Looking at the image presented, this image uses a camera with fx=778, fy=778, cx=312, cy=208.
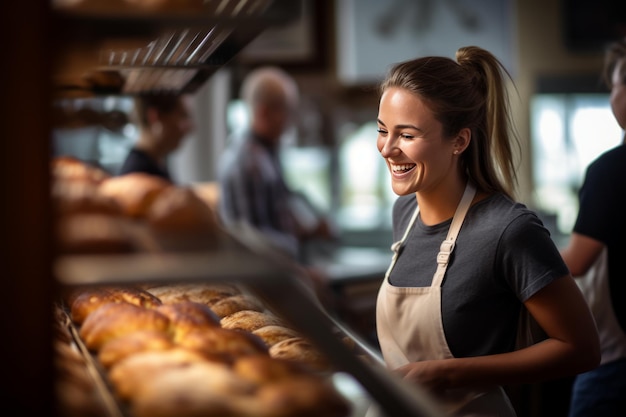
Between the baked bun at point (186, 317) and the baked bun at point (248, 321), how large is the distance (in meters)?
0.10

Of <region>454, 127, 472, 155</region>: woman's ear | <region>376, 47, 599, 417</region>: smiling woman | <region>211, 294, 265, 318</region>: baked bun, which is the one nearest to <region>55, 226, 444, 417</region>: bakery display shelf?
<region>376, 47, 599, 417</region>: smiling woman

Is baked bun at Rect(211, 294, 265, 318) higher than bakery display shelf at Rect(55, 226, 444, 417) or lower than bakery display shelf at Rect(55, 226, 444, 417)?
lower

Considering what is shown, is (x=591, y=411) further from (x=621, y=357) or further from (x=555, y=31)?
(x=555, y=31)

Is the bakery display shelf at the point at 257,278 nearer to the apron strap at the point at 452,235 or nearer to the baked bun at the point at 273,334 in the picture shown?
the baked bun at the point at 273,334

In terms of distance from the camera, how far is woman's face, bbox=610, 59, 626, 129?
1.97 meters

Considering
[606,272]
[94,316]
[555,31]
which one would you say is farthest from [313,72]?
[94,316]

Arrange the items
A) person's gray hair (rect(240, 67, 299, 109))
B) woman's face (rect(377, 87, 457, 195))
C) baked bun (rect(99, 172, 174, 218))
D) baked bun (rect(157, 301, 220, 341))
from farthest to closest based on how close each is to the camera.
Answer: person's gray hair (rect(240, 67, 299, 109)), baked bun (rect(99, 172, 174, 218)), woman's face (rect(377, 87, 457, 195)), baked bun (rect(157, 301, 220, 341))

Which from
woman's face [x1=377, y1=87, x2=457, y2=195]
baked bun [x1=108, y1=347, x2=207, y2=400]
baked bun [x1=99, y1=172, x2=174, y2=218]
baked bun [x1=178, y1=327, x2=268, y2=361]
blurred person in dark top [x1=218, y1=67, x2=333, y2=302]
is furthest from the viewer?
blurred person in dark top [x1=218, y1=67, x2=333, y2=302]

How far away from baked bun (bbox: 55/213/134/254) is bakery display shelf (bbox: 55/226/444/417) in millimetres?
36

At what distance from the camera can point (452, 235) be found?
5.16 feet

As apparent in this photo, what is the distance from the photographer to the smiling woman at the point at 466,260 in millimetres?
1451

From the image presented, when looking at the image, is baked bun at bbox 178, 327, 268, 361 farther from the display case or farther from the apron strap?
the apron strap

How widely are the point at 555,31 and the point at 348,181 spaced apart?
6.27ft

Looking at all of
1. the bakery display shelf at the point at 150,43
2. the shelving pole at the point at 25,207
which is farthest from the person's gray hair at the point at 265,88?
the shelving pole at the point at 25,207
